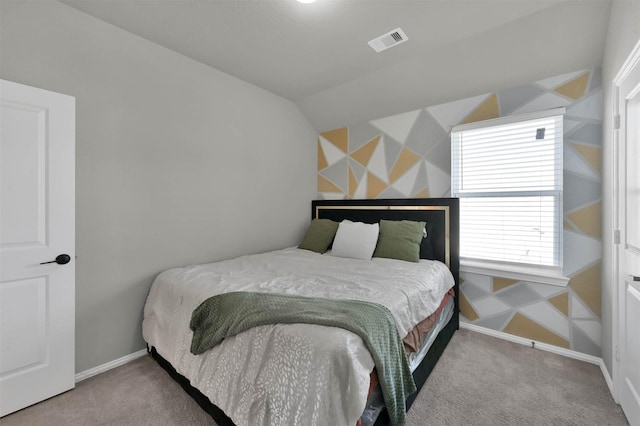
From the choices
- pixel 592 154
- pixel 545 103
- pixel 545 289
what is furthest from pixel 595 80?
pixel 545 289

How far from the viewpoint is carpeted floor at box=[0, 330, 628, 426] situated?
1.60m

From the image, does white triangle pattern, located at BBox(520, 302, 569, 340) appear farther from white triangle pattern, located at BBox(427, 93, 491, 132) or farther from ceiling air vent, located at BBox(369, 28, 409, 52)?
ceiling air vent, located at BBox(369, 28, 409, 52)

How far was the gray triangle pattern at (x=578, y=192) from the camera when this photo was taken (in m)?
2.20

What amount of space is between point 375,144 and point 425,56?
3.75 ft

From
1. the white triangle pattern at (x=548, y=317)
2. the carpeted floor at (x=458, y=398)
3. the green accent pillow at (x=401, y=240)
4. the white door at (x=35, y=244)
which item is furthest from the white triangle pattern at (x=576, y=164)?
the white door at (x=35, y=244)

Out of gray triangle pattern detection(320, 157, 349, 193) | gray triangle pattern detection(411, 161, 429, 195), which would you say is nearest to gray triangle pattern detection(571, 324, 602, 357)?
gray triangle pattern detection(411, 161, 429, 195)

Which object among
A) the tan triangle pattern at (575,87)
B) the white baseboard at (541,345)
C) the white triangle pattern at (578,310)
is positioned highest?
the tan triangle pattern at (575,87)

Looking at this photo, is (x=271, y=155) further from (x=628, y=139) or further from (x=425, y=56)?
(x=628, y=139)

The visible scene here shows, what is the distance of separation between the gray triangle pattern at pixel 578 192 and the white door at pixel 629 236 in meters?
0.62

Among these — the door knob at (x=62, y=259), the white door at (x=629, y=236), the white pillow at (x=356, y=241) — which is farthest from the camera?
the white pillow at (x=356, y=241)

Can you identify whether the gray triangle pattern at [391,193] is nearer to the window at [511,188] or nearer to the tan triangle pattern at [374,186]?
the tan triangle pattern at [374,186]

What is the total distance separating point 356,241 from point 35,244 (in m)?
2.47

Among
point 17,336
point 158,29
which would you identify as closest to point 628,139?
point 158,29

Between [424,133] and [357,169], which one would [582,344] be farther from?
[357,169]
